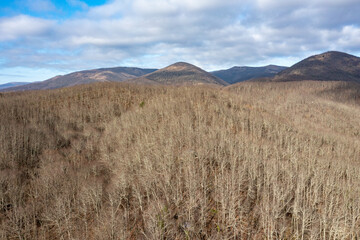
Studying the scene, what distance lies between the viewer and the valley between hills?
39.8 feet

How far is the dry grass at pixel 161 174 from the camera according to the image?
1214 centimetres

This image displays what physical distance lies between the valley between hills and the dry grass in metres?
0.14

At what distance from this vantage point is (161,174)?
707 inches

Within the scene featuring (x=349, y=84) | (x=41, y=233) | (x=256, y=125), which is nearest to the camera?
(x=41, y=233)

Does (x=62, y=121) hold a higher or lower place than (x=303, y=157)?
higher

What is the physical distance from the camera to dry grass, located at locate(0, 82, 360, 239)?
12141 mm

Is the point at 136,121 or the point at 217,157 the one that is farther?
the point at 136,121

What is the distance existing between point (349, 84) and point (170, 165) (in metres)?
237

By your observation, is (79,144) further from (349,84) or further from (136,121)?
(349,84)

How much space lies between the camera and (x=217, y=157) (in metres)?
20.3

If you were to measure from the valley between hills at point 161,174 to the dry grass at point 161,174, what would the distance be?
145 mm

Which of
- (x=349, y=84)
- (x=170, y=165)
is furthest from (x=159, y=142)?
(x=349, y=84)

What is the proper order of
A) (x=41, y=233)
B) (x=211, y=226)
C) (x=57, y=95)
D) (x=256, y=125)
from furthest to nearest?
(x=57, y=95)
(x=256, y=125)
(x=41, y=233)
(x=211, y=226)

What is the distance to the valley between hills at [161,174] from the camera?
1214 cm
